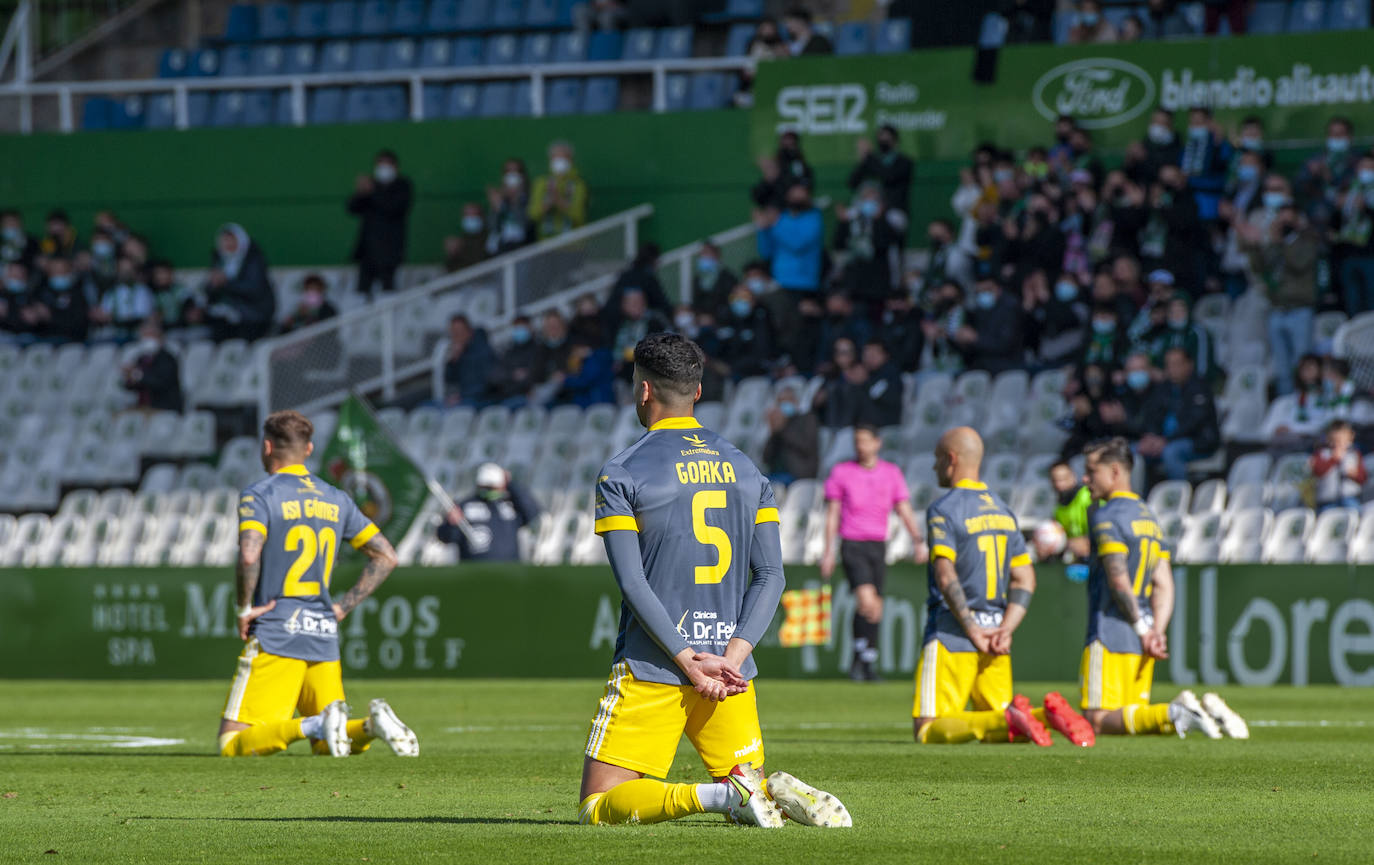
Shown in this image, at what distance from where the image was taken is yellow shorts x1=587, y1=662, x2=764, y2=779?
7.12 m

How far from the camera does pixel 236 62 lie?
30.5 metres

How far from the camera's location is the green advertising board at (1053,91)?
73.7 ft

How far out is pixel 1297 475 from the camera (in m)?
19.4

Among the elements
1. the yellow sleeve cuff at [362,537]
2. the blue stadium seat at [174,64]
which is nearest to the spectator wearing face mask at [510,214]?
the blue stadium seat at [174,64]

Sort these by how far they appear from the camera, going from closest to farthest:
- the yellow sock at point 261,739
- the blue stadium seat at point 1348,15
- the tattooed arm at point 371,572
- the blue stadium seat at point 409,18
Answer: the yellow sock at point 261,739 → the tattooed arm at point 371,572 → the blue stadium seat at point 1348,15 → the blue stadium seat at point 409,18

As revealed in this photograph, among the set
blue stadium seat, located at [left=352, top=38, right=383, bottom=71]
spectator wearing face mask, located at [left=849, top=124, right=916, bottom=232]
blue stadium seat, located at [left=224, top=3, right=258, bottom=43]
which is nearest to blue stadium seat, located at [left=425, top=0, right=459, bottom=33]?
blue stadium seat, located at [left=352, top=38, right=383, bottom=71]

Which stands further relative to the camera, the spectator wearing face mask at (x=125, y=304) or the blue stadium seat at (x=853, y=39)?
the spectator wearing face mask at (x=125, y=304)

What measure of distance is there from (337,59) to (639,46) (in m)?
4.62

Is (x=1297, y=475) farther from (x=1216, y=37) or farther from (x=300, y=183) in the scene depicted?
(x=300, y=183)

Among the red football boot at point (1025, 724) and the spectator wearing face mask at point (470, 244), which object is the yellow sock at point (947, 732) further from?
the spectator wearing face mask at point (470, 244)

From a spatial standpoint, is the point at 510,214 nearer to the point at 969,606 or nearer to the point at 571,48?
the point at 571,48

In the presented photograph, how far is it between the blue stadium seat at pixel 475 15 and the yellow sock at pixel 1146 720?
19.7m

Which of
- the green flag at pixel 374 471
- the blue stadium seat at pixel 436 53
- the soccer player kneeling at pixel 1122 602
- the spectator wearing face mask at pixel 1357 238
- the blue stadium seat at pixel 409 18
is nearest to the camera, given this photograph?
the soccer player kneeling at pixel 1122 602

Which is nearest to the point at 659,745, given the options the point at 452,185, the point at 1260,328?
the point at 1260,328
